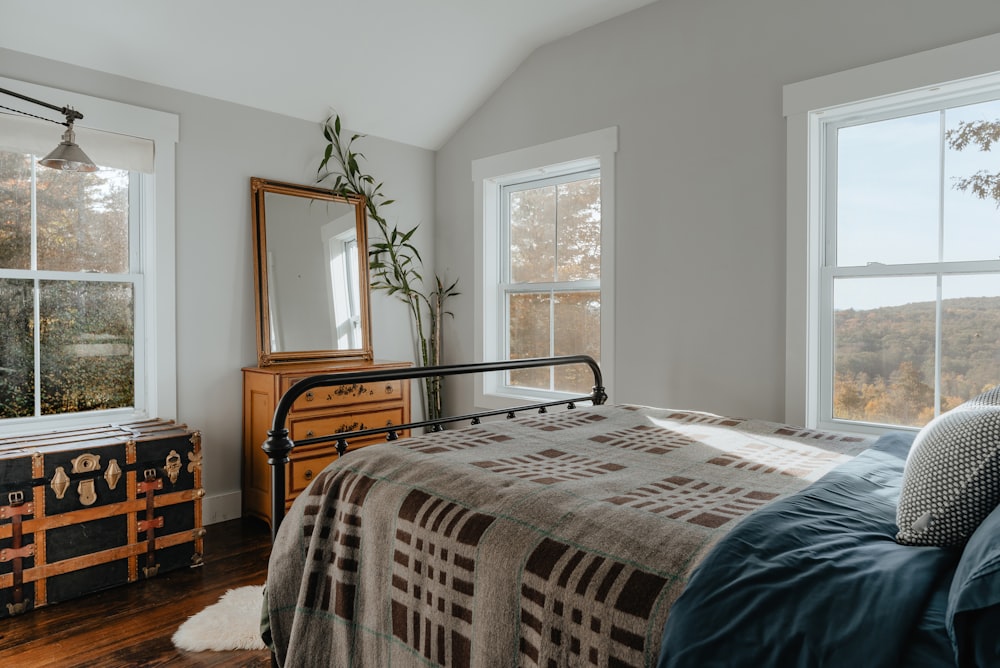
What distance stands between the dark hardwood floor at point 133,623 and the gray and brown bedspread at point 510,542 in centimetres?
76

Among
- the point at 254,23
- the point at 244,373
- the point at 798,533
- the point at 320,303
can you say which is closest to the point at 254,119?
the point at 254,23

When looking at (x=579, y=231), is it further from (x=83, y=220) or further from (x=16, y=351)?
(x=16, y=351)

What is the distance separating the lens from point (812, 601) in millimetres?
816

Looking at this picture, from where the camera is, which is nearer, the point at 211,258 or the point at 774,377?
the point at 774,377

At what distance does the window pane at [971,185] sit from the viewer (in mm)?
2268

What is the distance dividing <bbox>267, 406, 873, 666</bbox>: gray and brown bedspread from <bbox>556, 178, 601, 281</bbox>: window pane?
1.80 m

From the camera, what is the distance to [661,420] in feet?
7.30

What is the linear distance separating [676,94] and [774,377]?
145cm

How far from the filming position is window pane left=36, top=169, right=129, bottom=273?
284 cm

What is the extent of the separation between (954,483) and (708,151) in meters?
2.30

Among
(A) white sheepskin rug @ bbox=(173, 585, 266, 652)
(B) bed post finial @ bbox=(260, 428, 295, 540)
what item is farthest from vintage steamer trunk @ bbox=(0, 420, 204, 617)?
(B) bed post finial @ bbox=(260, 428, 295, 540)

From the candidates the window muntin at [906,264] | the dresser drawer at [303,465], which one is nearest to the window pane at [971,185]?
the window muntin at [906,264]

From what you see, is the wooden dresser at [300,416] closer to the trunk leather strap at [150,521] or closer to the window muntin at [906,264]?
the trunk leather strap at [150,521]

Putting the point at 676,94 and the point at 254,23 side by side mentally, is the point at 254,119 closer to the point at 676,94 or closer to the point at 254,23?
the point at 254,23
